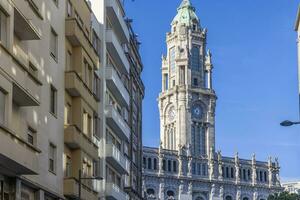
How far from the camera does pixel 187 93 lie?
605 feet

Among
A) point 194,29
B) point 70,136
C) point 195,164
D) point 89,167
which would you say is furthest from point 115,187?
point 194,29

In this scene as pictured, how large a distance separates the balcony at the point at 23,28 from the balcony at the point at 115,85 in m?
17.5

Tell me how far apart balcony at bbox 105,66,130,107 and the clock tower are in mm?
123673

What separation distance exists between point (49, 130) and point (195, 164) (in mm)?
144163

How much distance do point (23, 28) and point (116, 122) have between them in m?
21.2

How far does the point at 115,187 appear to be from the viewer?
5022 cm

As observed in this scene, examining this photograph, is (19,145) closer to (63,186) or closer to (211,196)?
A: (63,186)

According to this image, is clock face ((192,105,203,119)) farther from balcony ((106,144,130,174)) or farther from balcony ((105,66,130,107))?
balcony ((106,144,130,174))

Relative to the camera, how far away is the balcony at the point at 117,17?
1990 inches

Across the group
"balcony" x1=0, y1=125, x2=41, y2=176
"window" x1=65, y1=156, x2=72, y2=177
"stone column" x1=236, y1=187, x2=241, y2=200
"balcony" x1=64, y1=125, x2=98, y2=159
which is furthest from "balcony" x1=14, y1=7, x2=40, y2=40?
"stone column" x1=236, y1=187, x2=241, y2=200

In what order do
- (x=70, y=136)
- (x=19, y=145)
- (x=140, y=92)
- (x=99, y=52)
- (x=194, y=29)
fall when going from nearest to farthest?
1. (x=19, y=145)
2. (x=70, y=136)
3. (x=99, y=52)
4. (x=140, y=92)
5. (x=194, y=29)

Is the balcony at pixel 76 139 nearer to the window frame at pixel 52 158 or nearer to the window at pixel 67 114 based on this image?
the window at pixel 67 114

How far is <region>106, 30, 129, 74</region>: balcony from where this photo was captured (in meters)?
49.2

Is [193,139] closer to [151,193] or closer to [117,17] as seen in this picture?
[151,193]
